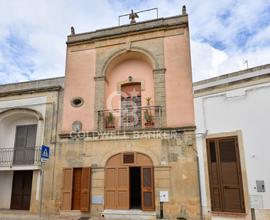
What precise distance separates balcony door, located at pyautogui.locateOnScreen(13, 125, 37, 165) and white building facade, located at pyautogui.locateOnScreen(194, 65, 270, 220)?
25.6 ft

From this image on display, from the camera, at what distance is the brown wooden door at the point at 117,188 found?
9375 mm

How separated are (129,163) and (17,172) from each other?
19.8 ft

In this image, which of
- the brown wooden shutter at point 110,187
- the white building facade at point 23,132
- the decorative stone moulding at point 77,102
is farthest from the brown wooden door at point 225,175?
the white building facade at point 23,132

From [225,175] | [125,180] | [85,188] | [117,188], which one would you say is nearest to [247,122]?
[225,175]

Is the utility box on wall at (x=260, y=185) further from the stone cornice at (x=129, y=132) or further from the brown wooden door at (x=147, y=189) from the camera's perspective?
the brown wooden door at (x=147, y=189)

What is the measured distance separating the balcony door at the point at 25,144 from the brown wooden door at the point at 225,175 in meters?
8.05

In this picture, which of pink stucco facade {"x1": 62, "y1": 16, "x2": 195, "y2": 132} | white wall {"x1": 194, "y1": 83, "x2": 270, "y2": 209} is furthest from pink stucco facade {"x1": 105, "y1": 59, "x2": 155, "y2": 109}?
white wall {"x1": 194, "y1": 83, "x2": 270, "y2": 209}

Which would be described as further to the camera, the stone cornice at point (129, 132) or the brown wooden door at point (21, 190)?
the brown wooden door at point (21, 190)

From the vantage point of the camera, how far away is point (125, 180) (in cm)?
958

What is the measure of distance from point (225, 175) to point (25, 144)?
928cm

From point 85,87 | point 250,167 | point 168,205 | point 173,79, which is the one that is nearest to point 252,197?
point 250,167

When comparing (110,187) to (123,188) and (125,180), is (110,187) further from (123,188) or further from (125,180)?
(125,180)

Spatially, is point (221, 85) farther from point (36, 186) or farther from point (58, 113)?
point (36, 186)

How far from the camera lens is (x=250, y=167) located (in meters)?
7.95
